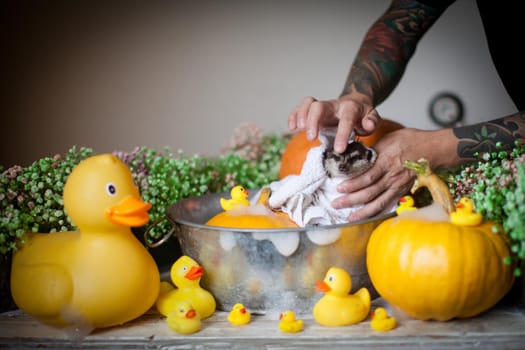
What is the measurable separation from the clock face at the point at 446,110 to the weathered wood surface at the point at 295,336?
5.85 feet

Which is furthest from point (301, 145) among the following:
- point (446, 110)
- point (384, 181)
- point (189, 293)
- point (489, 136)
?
point (446, 110)

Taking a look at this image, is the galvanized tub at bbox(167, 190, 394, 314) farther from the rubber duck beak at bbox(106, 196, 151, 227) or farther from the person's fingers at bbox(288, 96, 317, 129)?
the person's fingers at bbox(288, 96, 317, 129)

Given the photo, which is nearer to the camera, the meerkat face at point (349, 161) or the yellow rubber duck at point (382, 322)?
the yellow rubber duck at point (382, 322)

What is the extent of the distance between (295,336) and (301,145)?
25.6 inches

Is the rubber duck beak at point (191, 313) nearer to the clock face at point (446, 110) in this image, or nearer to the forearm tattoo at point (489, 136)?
the forearm tattoo at point (489, 136)

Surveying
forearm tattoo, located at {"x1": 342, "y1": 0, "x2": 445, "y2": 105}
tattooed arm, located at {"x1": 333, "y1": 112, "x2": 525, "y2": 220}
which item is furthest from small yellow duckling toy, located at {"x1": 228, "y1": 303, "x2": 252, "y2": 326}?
forearm tattoo, located at {"x1": 342, "y1": 0, "x2": 445, "y2": 105}

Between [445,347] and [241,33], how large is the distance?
1.91 m

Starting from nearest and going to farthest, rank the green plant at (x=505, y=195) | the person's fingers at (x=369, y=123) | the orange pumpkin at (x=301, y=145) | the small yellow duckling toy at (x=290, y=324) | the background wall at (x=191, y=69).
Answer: the green plant at (x=505, y=195)
the small yellow duckling toy at (x=290, y=324)
the person's fingers at (x=369, y=123)
the orange pumpkin at (x=301, y=145)
the background wall at (x=191, y=69)

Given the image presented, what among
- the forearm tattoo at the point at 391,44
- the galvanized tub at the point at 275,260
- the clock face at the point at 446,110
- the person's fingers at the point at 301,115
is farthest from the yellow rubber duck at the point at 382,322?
the clock face at the point at 446,110

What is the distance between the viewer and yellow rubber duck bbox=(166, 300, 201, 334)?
0.95 metres

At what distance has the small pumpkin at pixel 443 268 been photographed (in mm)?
888

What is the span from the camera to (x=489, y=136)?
1.20 meters

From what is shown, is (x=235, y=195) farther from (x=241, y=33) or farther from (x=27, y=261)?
(x=241, y=33)

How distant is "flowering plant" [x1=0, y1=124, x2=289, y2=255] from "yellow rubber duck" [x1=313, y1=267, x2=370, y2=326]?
0.52 meters
